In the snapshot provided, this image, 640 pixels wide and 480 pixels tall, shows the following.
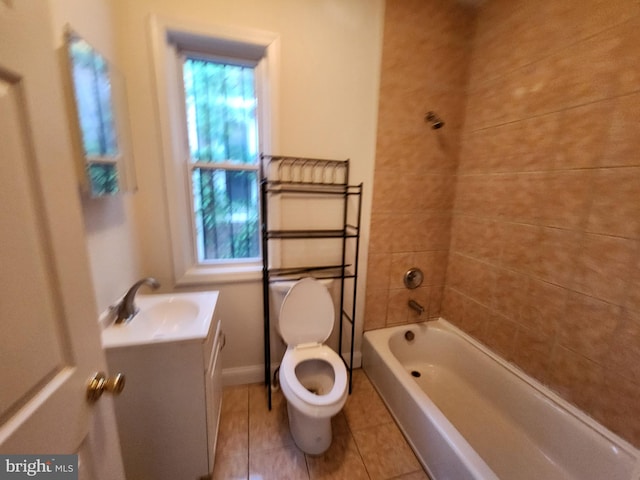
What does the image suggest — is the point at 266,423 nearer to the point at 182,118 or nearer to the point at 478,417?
the point at 478,417

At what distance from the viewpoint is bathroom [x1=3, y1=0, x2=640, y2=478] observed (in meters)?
1.10

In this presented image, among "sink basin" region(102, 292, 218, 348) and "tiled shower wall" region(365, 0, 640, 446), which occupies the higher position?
"tiled shower wall" region(365, 0, 640, 446)

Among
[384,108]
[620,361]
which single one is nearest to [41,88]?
[384,108]

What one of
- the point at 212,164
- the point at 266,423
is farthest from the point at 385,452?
the point at 212,164

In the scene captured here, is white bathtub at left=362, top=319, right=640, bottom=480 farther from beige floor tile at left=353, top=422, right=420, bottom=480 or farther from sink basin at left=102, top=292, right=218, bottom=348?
sink basin at left=102, top=292, right=218, bottom=348

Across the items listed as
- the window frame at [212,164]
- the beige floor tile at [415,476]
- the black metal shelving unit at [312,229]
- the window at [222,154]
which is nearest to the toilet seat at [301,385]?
the black metal shelving unit at [312,229]

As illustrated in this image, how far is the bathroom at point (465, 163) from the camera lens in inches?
43.2

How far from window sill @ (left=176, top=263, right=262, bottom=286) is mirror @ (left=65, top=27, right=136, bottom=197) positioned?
59 centimetres

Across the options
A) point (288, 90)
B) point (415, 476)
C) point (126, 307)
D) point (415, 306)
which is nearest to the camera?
point (126, 307)

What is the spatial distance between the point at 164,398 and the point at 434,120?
208 cm

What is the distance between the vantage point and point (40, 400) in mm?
439

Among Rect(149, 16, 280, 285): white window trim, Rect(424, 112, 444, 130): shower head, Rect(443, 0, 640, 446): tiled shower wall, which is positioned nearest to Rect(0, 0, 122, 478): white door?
Rect(149, 16, 280, 285): white window trim

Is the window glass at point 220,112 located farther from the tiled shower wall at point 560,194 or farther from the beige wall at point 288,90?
the tiled shower wall at point 560,194

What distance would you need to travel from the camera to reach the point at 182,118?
1489 mm
